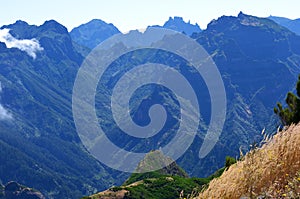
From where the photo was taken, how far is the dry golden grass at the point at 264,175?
362 inches

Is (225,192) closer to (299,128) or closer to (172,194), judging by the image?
(299,128)

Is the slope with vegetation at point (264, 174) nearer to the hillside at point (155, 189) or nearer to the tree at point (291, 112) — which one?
the tree at point (291, 112)

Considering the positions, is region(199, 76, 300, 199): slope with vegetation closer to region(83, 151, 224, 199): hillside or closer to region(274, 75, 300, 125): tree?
region(274, 75, 300, 125): tree

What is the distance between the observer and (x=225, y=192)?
9.30 m

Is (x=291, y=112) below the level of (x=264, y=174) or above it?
below

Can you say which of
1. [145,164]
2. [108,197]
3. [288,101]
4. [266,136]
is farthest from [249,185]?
[145,164]

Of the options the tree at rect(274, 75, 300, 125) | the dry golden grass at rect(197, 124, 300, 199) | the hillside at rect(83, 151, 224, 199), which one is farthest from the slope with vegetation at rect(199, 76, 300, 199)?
the hillside at rect(83, 151, 224, 199)

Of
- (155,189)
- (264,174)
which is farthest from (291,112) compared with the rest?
(155,189)

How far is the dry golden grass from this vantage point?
9.20 m

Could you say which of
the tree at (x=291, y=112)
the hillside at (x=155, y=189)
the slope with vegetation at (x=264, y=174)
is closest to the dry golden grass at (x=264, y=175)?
the slope with vegetation at (x=264, y=174)

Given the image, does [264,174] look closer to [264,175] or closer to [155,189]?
[264,175]

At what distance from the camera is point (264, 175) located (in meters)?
9.46

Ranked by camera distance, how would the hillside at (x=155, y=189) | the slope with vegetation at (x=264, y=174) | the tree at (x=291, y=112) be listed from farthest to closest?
the hillside at (x=155, y=189), the tree at (x=291, y=112), the slope with vegetation at (x=264, y=174)

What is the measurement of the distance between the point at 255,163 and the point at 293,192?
1841 mm
